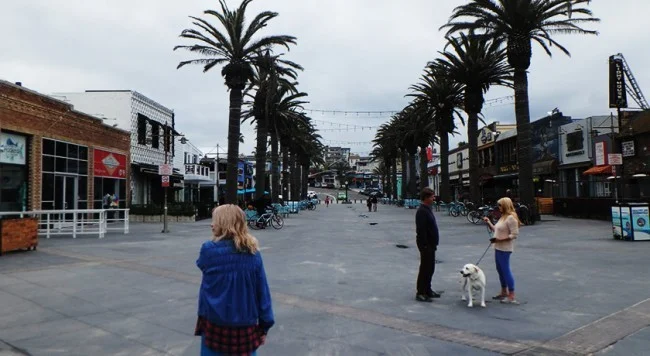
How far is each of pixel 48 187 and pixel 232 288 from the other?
2252cm

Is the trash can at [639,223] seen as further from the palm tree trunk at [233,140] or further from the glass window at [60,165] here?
the glass window at [60,165]

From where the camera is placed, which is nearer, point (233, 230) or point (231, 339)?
point (231, 339)

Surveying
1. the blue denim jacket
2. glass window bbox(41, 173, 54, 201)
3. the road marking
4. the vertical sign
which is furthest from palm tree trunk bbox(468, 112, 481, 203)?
the blue denim jacket

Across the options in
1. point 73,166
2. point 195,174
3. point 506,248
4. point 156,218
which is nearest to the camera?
point 506,248

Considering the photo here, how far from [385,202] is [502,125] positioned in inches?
848

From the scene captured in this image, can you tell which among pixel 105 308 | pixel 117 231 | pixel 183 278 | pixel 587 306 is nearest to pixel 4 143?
pixel 117 231

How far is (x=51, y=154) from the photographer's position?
22297mm

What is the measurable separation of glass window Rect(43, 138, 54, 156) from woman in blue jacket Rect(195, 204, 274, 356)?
21972mm

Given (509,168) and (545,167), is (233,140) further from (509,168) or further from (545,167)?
(509,168)

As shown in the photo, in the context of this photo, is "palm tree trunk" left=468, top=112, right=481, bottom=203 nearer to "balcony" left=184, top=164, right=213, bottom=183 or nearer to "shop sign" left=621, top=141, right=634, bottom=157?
"shop sign" left=621, top=141, right=634, bottom=157

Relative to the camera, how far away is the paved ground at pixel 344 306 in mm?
5539

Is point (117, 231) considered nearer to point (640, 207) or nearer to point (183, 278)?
point (183, 278)

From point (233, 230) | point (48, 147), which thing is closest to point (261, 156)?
point (48, 147)

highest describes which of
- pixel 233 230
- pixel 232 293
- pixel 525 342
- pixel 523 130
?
pixel 523 130
